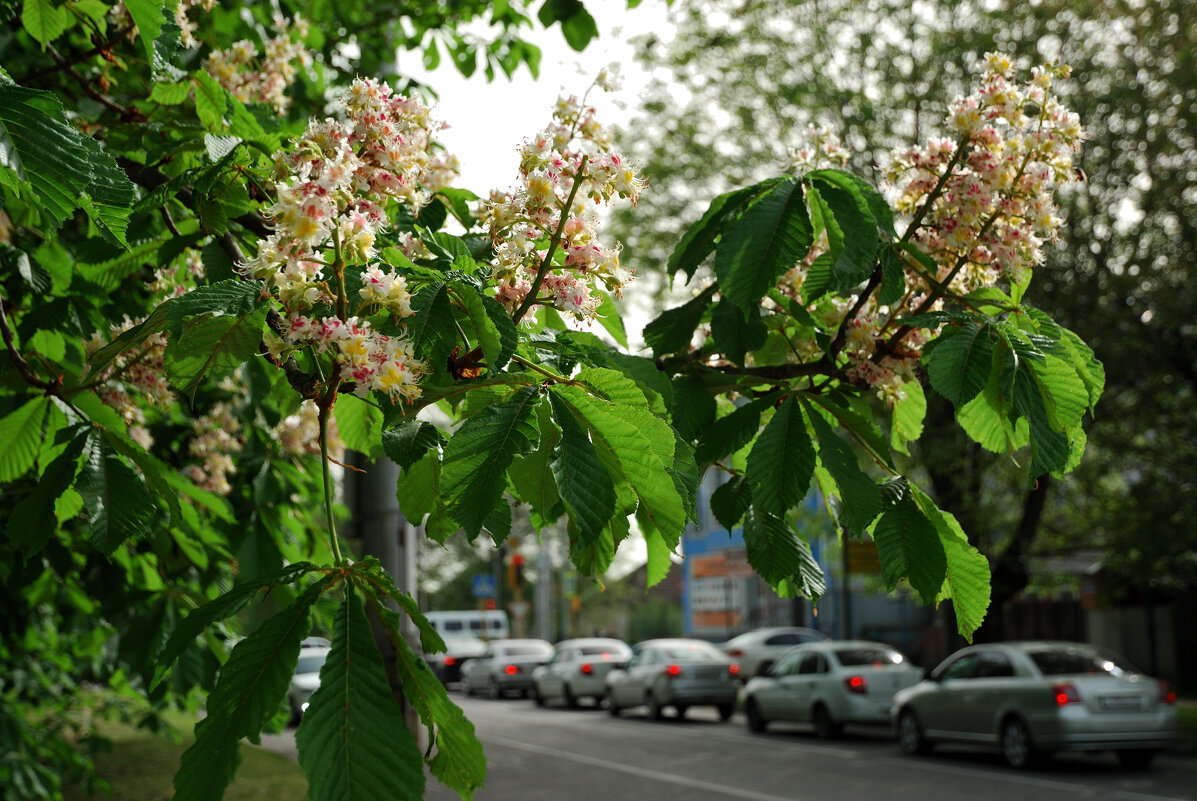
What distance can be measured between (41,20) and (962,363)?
2.21 metres

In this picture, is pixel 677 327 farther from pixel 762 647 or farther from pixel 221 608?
pixel 762 647

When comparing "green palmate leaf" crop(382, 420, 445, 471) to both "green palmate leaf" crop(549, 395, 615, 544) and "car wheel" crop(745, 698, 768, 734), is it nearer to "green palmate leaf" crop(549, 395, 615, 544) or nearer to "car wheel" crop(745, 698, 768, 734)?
"green palmate leaf" crop(549, 395, 615, 544)

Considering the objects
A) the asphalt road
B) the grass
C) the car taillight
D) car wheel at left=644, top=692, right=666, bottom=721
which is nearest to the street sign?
car wheel at left=644, top=692, right=666, bottom=721

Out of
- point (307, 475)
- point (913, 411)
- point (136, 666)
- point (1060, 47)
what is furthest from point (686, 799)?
point (1060, 47)

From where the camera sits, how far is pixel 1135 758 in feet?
41.9

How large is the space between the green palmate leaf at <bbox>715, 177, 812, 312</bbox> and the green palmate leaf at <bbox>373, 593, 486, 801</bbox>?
0.93 m

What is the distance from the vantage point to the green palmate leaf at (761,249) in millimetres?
2158

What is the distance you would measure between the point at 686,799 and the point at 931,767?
11.7ft

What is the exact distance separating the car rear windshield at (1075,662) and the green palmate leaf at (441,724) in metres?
12.5

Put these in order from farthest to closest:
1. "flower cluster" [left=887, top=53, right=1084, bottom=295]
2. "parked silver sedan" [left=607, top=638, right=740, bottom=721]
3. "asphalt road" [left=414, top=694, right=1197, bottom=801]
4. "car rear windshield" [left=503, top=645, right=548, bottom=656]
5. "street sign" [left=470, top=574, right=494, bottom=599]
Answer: "street sign" [left=470, top=574, right=494, bottom=599] < "car rear windshield" [left=503, top=645, right=548, bottom=656] < "parked silver sedan" [left=607, top=638, right=740, bottom=721] < "asphalt road" [left=414, top=694, right=1197, bottom=801] < "flower cluster" [left=887, top=53, right=1084, bottom=295]

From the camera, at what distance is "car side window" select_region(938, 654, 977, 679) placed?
14.0 m

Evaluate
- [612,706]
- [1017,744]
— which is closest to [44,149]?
[1017,744]

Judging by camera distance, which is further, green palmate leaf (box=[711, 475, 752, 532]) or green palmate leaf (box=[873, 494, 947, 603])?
green palmate leaf (box=[711, 475, 752, 532])

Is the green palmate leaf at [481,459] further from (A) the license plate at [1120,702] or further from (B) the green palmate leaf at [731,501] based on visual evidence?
(A) the license plate at [1120,702]
